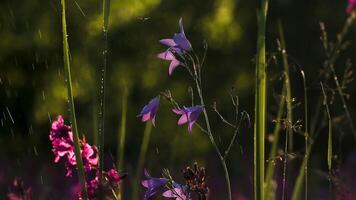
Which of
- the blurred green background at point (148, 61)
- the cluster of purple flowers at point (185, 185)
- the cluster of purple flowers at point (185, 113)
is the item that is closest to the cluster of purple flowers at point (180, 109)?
the cluster of purple flowers at point (185, 113)

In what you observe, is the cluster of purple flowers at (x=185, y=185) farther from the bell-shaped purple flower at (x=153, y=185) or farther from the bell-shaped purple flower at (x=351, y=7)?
the bell-shaped purple flower at (x=351, y=7)

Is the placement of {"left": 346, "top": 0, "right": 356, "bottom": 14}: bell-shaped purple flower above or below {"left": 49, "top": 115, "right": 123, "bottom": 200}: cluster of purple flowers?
above

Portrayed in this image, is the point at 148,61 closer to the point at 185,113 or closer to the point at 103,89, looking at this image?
the point at 185,113

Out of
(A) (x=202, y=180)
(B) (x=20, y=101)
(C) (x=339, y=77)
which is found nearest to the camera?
(A) (x=202, y=180)

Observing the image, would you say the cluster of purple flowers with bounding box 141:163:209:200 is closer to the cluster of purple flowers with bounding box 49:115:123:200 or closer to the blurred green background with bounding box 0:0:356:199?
the cluster of purple flowers with bounding box 49:115:123:200

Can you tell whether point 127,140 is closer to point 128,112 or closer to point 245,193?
point 128,112

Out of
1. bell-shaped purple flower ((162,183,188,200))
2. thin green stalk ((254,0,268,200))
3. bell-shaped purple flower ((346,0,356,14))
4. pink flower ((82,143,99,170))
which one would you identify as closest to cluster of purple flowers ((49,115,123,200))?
pink flower ((82,143,99,170))

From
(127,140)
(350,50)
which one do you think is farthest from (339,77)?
(127,140)

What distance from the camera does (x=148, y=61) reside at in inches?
525

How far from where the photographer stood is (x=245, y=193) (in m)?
9.59

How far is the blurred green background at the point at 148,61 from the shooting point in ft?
40.3

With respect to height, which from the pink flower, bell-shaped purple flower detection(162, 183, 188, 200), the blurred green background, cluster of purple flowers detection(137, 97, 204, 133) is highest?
cluster of purple flowers detection(137, 97, 204, 133)

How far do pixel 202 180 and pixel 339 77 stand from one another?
10.2m

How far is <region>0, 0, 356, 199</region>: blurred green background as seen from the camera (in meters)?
12.3
